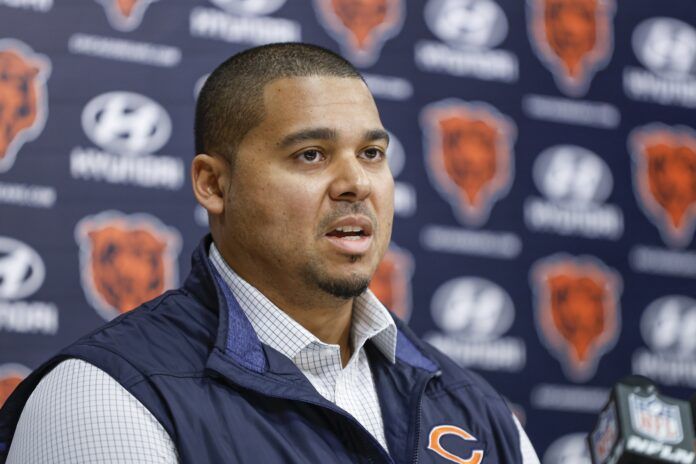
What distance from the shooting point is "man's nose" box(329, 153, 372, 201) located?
4.84 ft

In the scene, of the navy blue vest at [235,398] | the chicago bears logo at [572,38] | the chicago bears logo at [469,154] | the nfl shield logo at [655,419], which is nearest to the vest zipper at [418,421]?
the navy blue vest at [235,398]

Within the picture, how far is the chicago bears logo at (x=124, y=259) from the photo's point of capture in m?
2.33

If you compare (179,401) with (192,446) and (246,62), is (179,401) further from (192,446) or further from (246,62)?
(246,62)

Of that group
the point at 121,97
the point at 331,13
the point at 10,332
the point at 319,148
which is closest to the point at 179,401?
the point at 319,148

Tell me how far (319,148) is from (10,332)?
1.07 metres

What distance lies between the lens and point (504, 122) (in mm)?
2877

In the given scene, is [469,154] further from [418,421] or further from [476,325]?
[418,421]

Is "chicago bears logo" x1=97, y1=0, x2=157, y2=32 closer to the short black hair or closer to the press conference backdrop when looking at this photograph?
the press conference backdrop

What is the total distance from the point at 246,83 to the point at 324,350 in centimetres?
44

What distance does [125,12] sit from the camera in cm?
246

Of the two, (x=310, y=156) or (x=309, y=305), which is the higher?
(x=310, y=156)

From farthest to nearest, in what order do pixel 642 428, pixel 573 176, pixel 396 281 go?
pixel 573 176 < pixel 396 281 < pixel 642 428

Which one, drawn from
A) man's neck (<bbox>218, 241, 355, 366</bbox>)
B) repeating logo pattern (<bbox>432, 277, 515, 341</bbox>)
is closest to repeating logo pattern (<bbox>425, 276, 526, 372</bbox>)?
repeating logo pattern (<bbox>432, 277, 515, 341</bbox>)

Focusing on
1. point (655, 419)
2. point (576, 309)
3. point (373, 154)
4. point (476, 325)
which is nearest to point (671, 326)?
point (576, 309)
